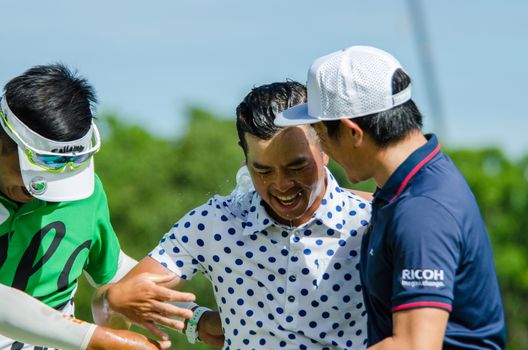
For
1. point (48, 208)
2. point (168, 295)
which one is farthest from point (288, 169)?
point (48, 208)

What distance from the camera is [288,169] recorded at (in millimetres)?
4992

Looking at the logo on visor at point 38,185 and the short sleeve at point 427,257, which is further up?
the logo on visor at point 38,185

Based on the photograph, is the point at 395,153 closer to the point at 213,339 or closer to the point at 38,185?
the point at 213,339

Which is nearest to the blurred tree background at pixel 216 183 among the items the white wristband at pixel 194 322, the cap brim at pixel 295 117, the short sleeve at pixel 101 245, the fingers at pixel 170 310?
the short sleeve at pixel 101 245

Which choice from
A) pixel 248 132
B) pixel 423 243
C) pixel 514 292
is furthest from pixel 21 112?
pixel 514 292

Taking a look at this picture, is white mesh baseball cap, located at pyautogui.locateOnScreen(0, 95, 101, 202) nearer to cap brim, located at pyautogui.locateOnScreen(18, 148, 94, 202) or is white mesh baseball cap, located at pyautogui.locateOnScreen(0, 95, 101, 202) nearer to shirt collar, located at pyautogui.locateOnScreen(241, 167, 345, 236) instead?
cap brim, located at pyautogui.locateOnScreen(18, 148, 94, 202)

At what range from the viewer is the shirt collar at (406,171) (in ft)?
14.0

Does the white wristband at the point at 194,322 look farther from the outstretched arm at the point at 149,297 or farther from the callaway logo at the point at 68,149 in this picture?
the callaway logo at the point at 68,149

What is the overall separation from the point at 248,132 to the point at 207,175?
45404mm

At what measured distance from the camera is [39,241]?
566cm

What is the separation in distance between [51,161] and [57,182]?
0.14m

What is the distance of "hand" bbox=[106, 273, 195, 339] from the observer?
508 centimetres

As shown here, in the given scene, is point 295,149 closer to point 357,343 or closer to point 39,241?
point 357,343

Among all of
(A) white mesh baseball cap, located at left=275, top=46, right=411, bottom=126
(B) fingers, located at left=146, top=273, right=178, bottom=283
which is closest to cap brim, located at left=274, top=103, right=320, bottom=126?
(A) white mesh baseball cap, located at left=275, top=46, right=411, bottom=126
